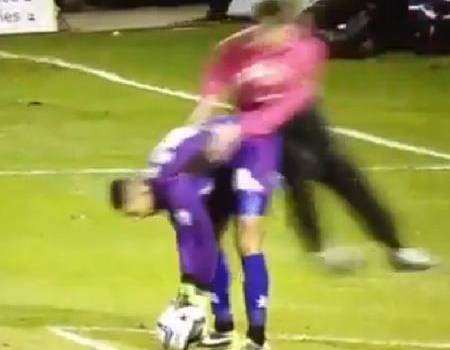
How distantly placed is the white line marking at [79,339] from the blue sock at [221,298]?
55cm

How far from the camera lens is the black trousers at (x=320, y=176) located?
20.6 feet

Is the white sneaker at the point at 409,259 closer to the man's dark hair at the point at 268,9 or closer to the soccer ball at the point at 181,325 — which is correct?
the soccer ball at the point at 181,325

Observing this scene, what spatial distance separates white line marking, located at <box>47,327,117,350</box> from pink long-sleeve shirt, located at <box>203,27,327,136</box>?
1249 millimetres

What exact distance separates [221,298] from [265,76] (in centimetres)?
95

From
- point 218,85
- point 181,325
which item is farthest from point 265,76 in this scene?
point 181,325

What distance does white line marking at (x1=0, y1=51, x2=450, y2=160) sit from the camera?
37.0 ft

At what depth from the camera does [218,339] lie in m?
6.18

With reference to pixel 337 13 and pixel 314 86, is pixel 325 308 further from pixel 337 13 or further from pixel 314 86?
pixel 337 13

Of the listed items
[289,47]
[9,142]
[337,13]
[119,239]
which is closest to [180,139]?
[289,47]

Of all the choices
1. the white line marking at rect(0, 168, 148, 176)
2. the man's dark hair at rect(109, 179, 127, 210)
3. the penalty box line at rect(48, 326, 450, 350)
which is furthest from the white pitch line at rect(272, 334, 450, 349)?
the white line marking at rect(0, 168, 148, 176)

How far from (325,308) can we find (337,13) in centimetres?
992

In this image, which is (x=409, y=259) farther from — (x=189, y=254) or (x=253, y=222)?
(x=189, y=254)

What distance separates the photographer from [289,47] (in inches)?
237

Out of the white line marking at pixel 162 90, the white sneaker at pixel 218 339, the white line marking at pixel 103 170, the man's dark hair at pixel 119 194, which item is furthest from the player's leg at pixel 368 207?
the white line marking at pixel 162 90
